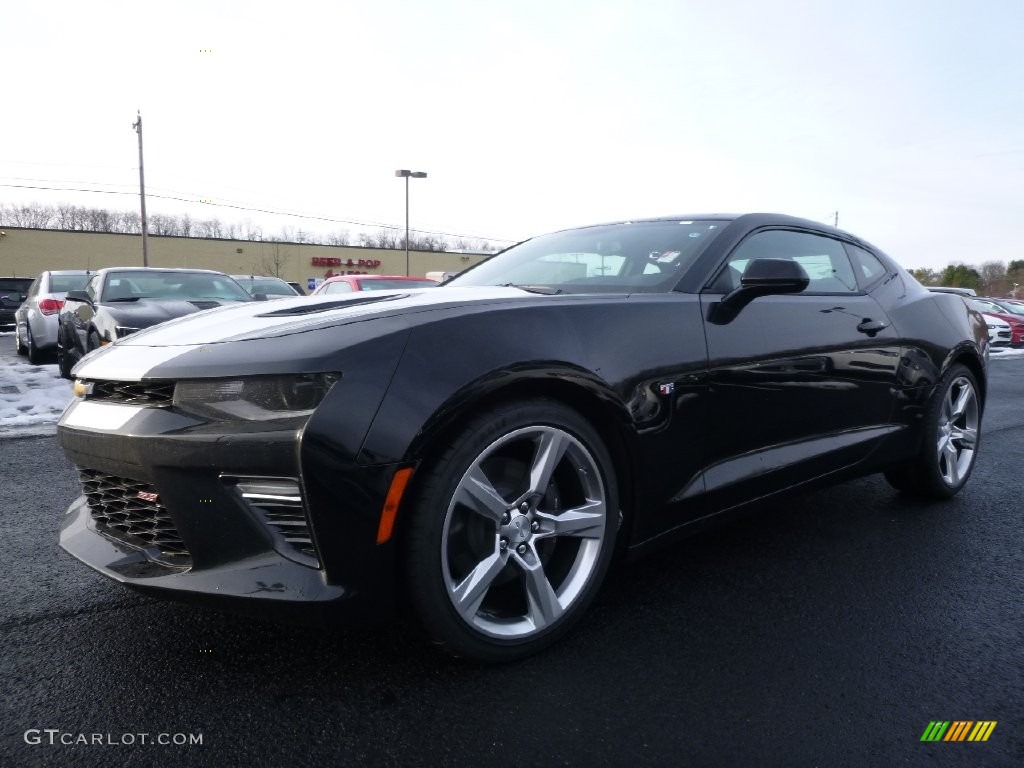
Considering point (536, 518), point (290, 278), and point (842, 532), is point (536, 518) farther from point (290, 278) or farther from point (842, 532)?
point (290, 278)

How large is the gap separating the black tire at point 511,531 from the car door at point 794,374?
1.77ft

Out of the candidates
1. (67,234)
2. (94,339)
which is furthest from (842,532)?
(67,234)

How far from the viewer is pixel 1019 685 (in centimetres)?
195

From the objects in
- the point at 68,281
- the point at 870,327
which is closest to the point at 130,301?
the point at 68,281

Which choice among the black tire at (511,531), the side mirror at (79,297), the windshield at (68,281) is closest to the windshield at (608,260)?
the black tire at (511,531)

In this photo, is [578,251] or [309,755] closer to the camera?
[309,755]

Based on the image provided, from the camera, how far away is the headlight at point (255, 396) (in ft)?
5.57

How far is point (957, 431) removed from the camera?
3.77 metres

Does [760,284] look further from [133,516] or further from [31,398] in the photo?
[31,398]

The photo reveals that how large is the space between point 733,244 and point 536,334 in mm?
1151

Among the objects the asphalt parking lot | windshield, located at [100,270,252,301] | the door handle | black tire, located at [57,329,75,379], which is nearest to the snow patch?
black tire, located at [57,329,75,379]

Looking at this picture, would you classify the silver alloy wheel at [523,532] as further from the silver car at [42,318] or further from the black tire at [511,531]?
the silver car at [42,318]

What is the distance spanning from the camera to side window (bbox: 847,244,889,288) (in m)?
3.43

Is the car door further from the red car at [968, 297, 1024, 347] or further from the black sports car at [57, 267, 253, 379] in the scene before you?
the red car at [968, 297, 1024, 347]
